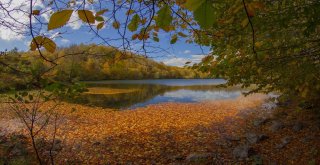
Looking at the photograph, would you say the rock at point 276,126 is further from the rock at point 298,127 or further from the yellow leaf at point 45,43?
the yellow leaf at point 45,43

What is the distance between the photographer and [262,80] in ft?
21.1

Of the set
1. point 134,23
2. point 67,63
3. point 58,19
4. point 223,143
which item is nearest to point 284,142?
point 223,143

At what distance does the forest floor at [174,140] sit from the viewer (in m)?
8.08

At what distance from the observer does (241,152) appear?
27.3 ft

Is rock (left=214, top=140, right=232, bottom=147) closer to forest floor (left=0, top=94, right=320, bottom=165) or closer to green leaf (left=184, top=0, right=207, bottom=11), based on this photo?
forest floor (left=0, top=94, right=320, bottom=165)

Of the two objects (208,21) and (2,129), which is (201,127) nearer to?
(2,129)

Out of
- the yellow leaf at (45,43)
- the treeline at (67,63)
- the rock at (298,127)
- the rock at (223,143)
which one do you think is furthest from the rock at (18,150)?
the rock at (298,127)

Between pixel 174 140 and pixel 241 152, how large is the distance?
2.77m

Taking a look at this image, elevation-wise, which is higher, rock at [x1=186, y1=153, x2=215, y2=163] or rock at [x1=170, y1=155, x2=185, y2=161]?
rock at [x1=186, y1=153, x2=215, y2=163]

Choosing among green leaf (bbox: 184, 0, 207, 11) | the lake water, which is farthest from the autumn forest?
the lake water

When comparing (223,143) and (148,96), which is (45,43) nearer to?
(223,143)

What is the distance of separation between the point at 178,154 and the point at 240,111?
9.86m

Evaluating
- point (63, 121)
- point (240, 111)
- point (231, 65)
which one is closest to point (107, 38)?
point (231, 65)

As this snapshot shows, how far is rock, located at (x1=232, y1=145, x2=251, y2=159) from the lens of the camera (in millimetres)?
8125
